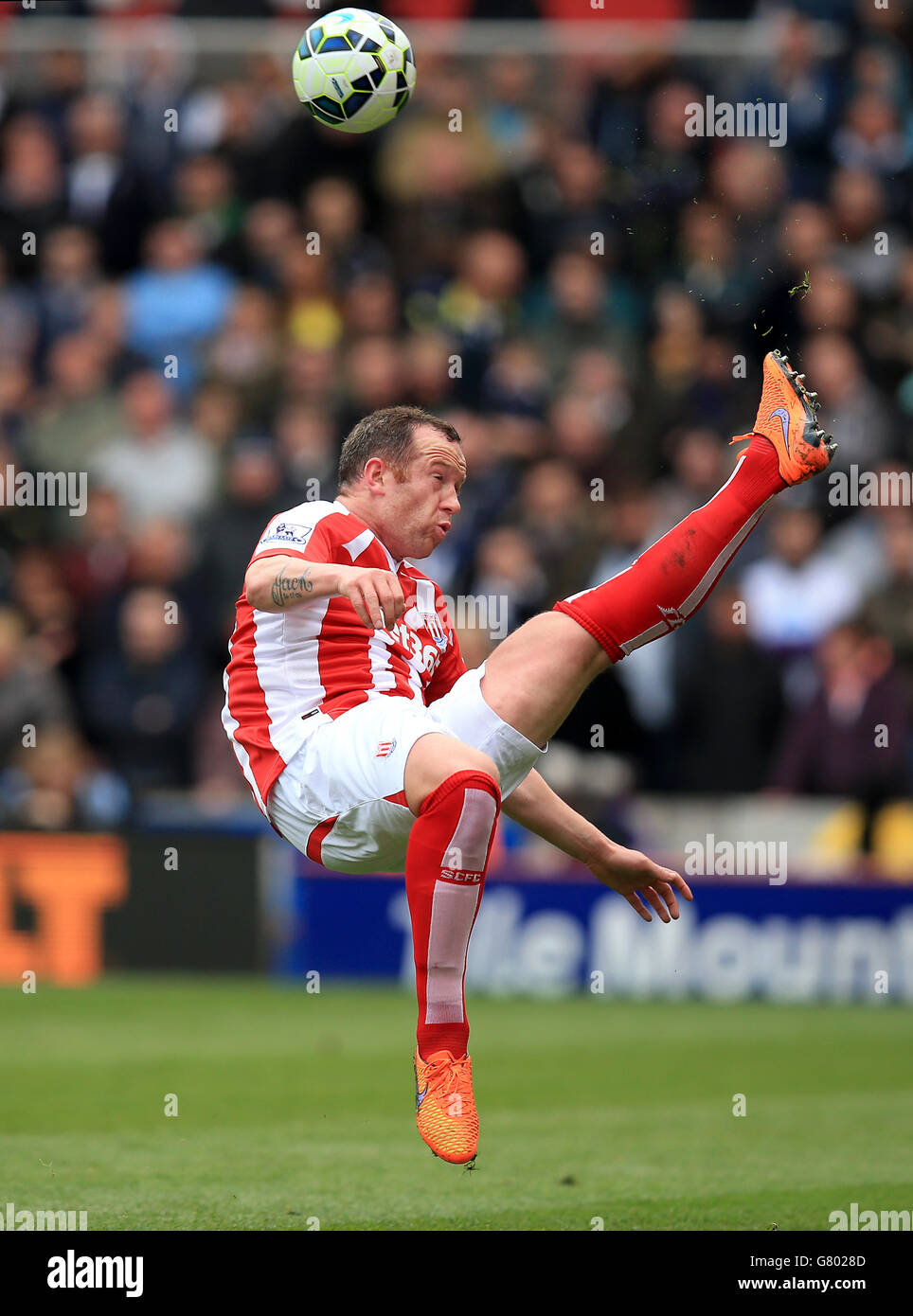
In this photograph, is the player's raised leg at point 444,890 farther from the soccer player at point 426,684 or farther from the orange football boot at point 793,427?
the orange football boot at point 793,427

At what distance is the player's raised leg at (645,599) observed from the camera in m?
5.80

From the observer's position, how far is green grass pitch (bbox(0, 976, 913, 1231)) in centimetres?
636

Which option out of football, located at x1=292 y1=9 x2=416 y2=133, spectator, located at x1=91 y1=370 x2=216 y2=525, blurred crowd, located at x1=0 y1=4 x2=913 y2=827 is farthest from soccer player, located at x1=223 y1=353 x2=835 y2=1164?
spectator, located at x1=91 y1=370 x2=216 y2=525

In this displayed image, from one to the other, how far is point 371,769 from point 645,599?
0.94 meters

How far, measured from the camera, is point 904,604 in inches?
487

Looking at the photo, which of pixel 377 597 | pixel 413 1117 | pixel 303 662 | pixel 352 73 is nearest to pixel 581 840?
pixel 303 662

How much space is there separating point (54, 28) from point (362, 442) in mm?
10511

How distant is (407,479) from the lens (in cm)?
618

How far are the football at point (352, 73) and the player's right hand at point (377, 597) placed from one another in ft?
7.85

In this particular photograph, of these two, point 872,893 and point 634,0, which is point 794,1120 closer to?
point 872,893

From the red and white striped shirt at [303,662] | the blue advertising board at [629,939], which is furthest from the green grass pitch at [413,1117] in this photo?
the red and white striped shirt at [303,662]
